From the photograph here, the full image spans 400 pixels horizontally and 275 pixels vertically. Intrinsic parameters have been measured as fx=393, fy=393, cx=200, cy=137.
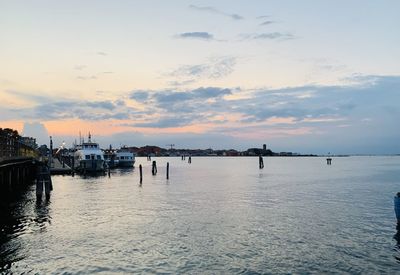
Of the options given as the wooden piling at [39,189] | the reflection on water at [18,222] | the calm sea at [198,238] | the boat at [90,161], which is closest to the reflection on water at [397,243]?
the calm sea at [198,238]

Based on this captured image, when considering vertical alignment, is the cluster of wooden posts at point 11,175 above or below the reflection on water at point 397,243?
above

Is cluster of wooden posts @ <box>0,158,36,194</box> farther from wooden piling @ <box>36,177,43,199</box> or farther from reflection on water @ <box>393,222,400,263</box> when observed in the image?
reflection on water @ <box>393,222,400,263</box>

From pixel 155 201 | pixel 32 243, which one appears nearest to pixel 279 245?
pixel 32 243

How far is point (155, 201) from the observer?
44.5 metres

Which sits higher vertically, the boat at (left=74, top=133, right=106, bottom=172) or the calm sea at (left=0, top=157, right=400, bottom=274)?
the boat at (left=74, top=133, right=106, bottom=172)

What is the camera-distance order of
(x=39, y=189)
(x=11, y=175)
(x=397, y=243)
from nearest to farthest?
(x=397, y=243)
(x=39, y=189)
(x=11, y=175)

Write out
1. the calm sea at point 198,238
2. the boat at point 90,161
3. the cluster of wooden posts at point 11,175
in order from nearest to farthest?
the calm sea at point 198,238, the cluster of wooden posts at point 11,175, the boat at point 90,161

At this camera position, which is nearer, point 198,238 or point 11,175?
point 198,238

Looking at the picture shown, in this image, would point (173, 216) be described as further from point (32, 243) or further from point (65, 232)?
point (32, 243)

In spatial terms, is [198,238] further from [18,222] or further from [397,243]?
[18,222]

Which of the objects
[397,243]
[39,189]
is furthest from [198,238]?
[39,189]

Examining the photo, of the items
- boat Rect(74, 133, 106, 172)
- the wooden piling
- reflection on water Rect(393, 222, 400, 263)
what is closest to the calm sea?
reflection on water Rect(393, 222, 400, 263)

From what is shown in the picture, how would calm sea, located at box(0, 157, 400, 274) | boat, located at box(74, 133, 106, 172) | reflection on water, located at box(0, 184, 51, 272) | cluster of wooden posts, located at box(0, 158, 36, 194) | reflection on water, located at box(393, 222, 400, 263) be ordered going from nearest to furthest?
calm sea, located at box(0, 157, 400, 274)
reflection on water, located at box(0, 184, 51, 272)
reflection on water, located at box(393, 222, 400, 263)
cluster of wooden posts, located at box(0, 158, 36, 194)
boat, located at box(74, 133, 106, 172)

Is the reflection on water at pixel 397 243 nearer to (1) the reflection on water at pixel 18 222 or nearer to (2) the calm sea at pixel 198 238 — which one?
(2) the calm sea at pixel 198 238
